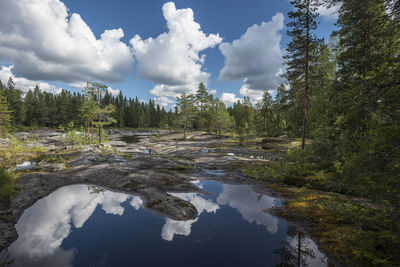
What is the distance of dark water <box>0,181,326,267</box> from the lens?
17.7 feet

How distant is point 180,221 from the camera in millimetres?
7637

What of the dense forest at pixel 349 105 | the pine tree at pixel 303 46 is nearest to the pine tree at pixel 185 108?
the dense forest at pixel 349 105

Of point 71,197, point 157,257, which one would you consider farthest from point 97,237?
point 71,197

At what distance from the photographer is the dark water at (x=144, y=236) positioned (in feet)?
17.7

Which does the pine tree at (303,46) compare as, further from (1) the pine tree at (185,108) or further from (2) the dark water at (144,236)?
(1) the pine tree at (185,108)

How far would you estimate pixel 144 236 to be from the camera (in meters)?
6.57

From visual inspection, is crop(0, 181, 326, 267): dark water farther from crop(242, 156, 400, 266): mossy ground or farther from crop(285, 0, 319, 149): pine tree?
crop(285, 0, 319, 149): pine tree

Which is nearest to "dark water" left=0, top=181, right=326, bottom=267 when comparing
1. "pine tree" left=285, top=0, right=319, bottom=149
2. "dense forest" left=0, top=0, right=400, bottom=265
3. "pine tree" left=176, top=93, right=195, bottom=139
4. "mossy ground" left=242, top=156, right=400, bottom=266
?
"mossy ground" left=242, top=156, right=400, bottom=266

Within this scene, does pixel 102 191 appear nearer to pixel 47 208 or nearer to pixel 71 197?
pixel 71 197

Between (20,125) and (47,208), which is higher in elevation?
(20,125)

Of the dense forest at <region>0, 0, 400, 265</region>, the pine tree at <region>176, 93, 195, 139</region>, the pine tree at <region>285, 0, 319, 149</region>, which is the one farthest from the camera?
the pine tree at <region>176, 93, 195, 139</region>

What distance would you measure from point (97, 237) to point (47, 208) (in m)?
4.49

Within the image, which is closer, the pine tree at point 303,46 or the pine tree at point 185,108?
the pine tree at point 303,46

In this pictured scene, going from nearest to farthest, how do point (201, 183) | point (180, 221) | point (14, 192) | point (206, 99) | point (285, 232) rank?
1. point (285, 232)
2. point (180, 221)
3. point (14, 192)
4. point (201, 183)
5. point (206, 99)
